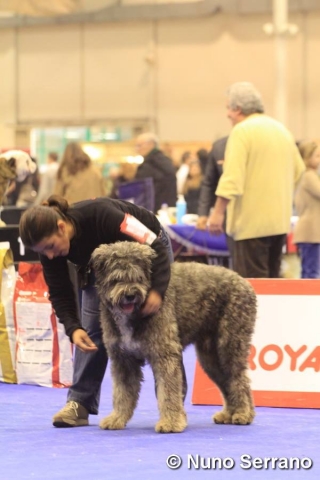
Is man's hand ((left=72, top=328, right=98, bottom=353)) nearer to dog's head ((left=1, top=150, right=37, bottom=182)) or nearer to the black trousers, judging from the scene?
the black trousers

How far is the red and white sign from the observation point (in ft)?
16.0

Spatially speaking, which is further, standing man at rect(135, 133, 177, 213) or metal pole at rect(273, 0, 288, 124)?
metal pole at rect(273, 0, 288, 124)

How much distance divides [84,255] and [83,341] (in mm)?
345

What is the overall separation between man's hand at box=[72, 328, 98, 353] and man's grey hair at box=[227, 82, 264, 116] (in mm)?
2321

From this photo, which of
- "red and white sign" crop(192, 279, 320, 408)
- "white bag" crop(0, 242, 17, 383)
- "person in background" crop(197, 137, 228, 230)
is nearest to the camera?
"red and white sign" crop(192, 279, 320, 408)

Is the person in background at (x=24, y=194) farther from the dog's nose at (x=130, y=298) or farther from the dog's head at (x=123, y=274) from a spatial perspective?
the dog's nose at (x=130, y=298)

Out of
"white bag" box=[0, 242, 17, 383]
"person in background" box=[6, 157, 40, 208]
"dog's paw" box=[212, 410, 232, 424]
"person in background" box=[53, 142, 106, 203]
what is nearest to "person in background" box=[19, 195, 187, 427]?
"dog's paw" box=[212, 410, 232, 424]

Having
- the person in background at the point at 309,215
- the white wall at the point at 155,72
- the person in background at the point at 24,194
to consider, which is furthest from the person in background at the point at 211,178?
the white wall at the point at 155,72

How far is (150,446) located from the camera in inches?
148

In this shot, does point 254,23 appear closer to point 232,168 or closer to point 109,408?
point 232,168

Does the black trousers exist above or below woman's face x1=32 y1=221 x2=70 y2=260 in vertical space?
below

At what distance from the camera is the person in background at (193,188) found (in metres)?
10.0

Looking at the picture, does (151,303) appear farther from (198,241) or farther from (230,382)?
(198,241)

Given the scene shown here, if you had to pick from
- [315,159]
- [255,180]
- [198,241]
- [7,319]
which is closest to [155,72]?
[198,241]
